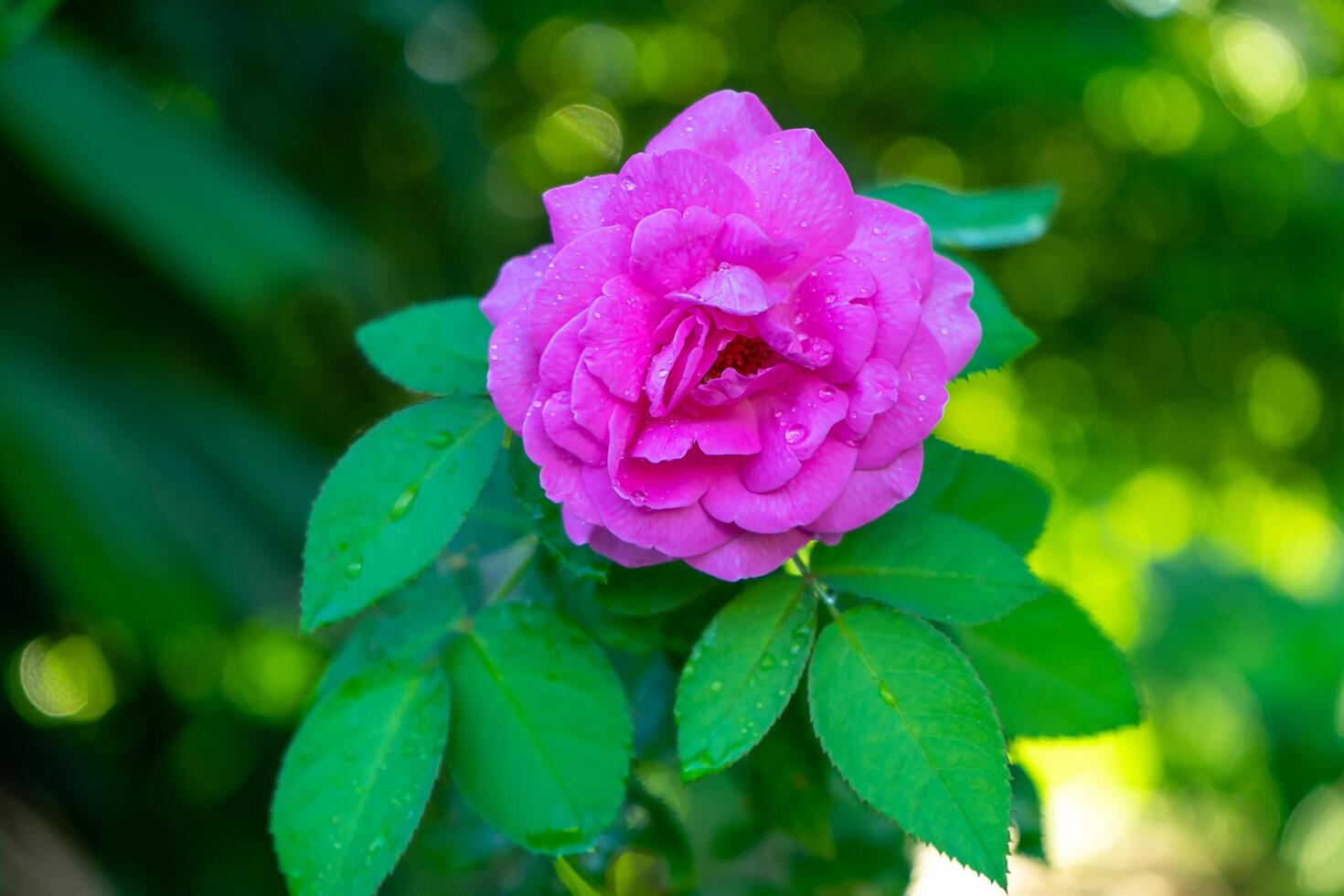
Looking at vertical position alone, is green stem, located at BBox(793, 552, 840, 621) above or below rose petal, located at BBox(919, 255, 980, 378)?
below

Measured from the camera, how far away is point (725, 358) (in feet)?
1.18

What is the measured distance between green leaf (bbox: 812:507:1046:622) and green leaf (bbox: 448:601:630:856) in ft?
0.30

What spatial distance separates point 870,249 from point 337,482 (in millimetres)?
199

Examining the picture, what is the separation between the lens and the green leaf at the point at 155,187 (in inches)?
55.2

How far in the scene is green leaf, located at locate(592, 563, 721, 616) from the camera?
0.38 metres

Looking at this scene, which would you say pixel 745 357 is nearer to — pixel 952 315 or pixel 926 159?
pixel 952 315

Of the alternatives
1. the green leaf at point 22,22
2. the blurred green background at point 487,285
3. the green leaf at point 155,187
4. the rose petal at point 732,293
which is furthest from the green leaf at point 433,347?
the green leaf at point 155,187

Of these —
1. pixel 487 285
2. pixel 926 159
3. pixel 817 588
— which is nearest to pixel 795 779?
pixel 817 588

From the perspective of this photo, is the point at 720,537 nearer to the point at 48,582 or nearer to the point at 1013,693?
the point at 1013,693

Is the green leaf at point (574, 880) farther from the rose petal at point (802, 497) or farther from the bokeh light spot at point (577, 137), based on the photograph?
the bokeh light spot at point (577, 137)

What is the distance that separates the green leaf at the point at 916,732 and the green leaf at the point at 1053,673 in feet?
0.25

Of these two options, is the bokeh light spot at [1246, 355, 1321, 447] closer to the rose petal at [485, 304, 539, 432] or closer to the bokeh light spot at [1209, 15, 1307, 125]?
the bokeh light spot at [1209, 15, 1307, 125]

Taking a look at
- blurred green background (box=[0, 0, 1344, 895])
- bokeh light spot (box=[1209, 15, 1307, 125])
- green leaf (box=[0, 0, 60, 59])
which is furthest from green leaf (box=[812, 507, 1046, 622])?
bokeh light spot (box=[1209, 15, 1307, 125])

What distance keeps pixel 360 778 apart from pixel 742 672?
0.14 m
